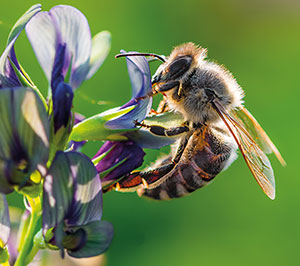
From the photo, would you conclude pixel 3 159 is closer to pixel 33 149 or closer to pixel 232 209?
pixel 33 149

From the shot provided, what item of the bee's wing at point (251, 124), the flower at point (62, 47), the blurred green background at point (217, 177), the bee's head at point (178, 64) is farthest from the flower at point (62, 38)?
the blurred green background at point (217, 177)

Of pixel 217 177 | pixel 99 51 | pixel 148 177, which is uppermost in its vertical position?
pixel 99 51

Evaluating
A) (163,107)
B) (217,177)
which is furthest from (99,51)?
(217,177)

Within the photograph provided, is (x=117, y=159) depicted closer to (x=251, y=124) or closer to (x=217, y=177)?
(x=251, y=124)

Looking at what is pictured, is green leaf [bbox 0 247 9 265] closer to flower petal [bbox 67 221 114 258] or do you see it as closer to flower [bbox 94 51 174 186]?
flower petal [bbox 67 221 114 258]

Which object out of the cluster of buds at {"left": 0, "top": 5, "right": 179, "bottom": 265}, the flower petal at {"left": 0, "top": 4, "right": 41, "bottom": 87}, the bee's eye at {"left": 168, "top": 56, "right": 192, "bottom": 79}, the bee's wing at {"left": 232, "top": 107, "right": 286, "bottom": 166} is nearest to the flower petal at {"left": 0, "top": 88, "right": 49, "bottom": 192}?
the cluster of buds at {"left": 0, "top": 5, "right": 179, "bottom": 265}

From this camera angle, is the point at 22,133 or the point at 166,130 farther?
the point at 166,130
